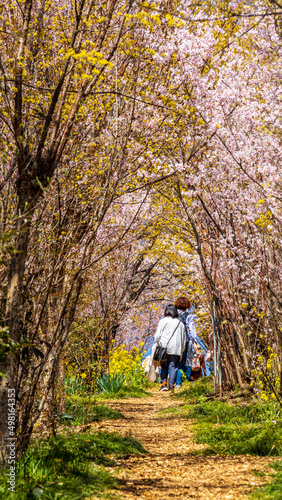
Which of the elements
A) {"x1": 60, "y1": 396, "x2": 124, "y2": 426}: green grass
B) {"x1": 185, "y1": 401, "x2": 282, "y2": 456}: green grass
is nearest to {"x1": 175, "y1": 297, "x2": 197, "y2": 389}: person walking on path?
{"x1": 60, "y1": 396, "x2": 124, "y2": 426}: green grass

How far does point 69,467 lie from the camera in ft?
10.8

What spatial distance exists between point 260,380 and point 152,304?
35.8 ft

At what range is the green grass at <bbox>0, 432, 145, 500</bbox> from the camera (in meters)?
2.73

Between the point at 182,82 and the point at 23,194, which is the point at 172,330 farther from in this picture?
the point at 23,194

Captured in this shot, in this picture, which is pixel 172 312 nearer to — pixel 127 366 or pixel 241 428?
pixel 127 366

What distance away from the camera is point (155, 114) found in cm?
664

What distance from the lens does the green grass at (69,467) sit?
2.73 meters

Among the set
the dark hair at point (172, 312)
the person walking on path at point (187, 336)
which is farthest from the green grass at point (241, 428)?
the person walking on path at point (187, 336)

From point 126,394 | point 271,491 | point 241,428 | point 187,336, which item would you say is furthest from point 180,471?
point 187,336

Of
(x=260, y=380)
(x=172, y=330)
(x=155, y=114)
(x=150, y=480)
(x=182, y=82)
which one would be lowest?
(x=150, y=480)

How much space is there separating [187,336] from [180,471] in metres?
6.44

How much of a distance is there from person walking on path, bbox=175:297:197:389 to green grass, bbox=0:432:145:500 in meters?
5.39

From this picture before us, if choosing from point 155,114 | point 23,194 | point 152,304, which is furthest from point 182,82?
point 152,304

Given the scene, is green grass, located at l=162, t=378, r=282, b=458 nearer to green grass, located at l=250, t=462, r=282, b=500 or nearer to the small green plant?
green grass, located at l=250, t=462, r=282, b=500
